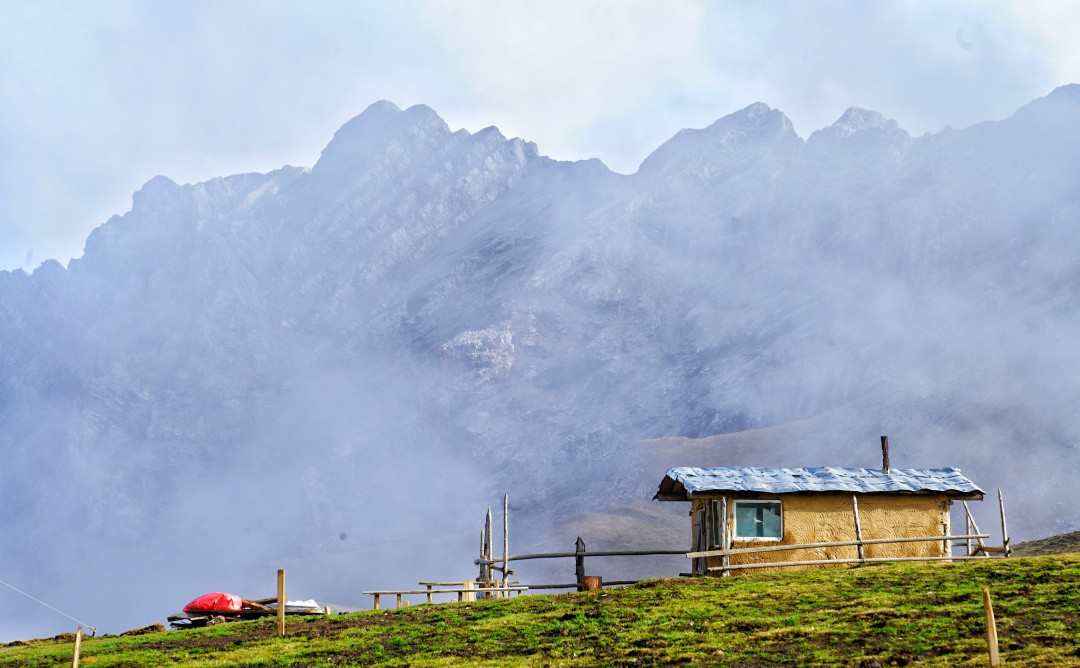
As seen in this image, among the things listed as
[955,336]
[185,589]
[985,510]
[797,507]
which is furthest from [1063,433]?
[185,589]

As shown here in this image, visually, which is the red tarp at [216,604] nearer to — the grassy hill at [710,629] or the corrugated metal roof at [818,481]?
the grassy hill at [710,629]

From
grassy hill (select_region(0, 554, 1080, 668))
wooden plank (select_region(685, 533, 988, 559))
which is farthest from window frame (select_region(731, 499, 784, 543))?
grassy hill (select_region(0, 554, 1080, 668))

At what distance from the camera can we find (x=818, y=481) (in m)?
35.9

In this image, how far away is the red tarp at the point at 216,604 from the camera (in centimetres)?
3522

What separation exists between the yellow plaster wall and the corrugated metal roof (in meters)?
0.42

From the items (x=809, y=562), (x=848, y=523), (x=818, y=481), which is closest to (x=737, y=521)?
(x=809, y=562)

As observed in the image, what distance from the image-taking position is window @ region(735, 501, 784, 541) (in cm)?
3522

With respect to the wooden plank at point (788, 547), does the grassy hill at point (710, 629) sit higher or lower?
lower

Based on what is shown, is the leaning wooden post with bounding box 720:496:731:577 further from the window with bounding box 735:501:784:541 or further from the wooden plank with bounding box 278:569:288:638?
the wooden plank with bounding box 278:569:288:638

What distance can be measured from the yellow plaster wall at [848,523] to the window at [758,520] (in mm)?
265

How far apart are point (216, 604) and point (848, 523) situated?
2397 cm

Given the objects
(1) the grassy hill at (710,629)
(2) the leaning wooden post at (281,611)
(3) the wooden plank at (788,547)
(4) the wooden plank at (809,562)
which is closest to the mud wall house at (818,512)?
(4) the wooden plank at (809,562)

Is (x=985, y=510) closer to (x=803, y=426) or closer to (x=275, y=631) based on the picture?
(x=803, y=426)

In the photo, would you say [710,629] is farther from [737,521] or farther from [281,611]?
[737,521]
